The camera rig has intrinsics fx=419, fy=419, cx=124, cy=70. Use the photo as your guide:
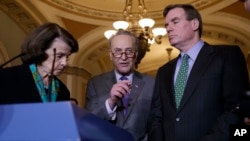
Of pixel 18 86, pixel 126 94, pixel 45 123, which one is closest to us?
pixel 45 123

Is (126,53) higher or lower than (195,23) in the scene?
lower

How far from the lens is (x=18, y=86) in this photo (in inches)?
68.8

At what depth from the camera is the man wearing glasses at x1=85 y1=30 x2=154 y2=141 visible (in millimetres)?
2215

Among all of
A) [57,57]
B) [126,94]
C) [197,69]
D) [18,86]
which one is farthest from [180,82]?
[18,86]

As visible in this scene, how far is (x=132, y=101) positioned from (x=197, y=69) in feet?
1.36

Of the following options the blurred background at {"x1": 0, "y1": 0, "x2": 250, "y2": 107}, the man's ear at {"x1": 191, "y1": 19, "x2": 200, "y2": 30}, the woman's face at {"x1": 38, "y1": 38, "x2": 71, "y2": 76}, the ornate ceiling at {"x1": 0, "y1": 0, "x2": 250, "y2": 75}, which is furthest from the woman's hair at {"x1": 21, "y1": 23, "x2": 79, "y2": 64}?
the ornate ceiling at {"x1": 0, "y1": 0, "x2": 250, "y2": 75}

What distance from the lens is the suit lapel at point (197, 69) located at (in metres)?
2.02

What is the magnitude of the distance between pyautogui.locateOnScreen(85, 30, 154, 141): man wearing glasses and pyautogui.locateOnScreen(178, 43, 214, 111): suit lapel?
0.32 meters

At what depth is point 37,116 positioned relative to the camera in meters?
0.82

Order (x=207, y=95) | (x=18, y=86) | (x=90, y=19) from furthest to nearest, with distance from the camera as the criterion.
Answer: (x=90, y=19) → (x=207, y=95) → (x=18, y=86)

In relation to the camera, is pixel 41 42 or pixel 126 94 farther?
pixel 126 94

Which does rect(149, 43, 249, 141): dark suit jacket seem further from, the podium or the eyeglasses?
the podium

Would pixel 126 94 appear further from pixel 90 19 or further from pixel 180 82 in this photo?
pixel 90 19

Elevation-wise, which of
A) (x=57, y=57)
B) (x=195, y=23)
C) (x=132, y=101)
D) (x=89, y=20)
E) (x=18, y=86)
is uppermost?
(x=89, y=20)
